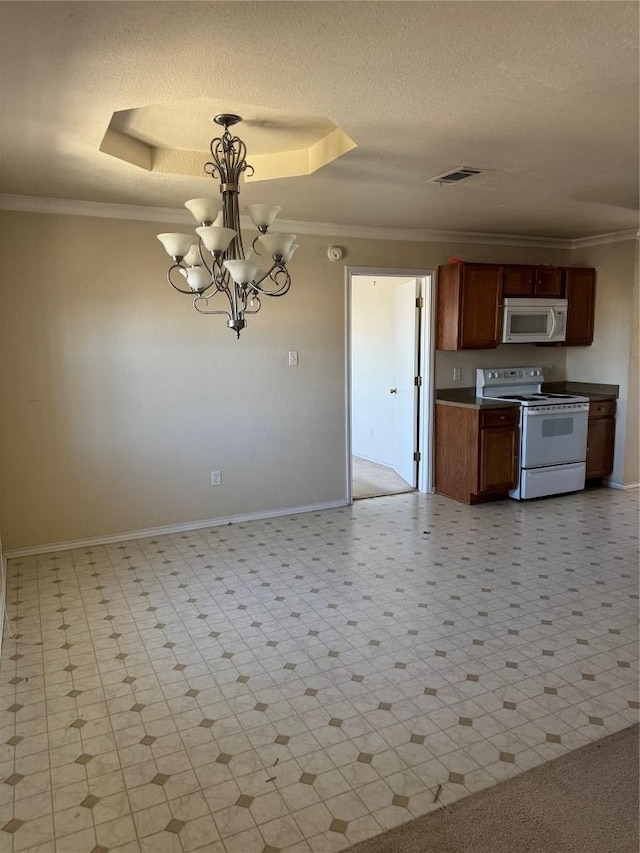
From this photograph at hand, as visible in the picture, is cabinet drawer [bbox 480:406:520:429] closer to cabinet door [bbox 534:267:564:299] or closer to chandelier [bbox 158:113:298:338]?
cabinet door [bbox 534:267:564:299]

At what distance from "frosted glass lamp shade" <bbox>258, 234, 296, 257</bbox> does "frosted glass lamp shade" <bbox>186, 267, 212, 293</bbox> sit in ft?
1.03

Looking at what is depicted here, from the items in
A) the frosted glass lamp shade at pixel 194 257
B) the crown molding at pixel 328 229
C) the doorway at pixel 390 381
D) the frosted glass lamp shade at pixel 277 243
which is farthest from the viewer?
the doorway at pixel 390 381

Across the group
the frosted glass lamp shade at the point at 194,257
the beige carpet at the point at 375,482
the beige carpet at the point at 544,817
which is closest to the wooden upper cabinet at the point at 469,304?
the beige carpet at the point at 375,482

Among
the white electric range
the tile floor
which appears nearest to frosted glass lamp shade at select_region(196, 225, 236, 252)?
the tile floor

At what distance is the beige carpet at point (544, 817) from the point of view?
178cm

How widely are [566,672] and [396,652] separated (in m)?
0.77

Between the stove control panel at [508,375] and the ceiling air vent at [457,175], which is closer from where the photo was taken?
the ceiling air vent at [457,175]

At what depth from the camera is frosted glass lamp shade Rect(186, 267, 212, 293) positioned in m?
2.74

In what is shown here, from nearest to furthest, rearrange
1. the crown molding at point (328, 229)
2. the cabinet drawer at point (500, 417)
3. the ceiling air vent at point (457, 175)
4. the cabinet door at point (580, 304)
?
the ceiling air vent at point (457, 175) < the crown molding at point (328, 229) < the cabinet drawer at point (500, 417) < the cabinet door at point (580, 304)

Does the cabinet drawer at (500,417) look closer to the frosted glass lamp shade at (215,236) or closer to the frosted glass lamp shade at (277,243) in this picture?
the frosted glass lamp shade at (277,243)

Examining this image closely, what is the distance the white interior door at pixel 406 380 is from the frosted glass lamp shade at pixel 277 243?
→ 310cm

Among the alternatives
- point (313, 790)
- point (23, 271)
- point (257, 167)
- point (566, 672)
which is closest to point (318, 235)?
point (257, 167)

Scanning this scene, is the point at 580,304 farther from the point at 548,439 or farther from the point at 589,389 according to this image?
the point at 548,439

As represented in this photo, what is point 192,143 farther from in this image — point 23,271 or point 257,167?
point 23,271
